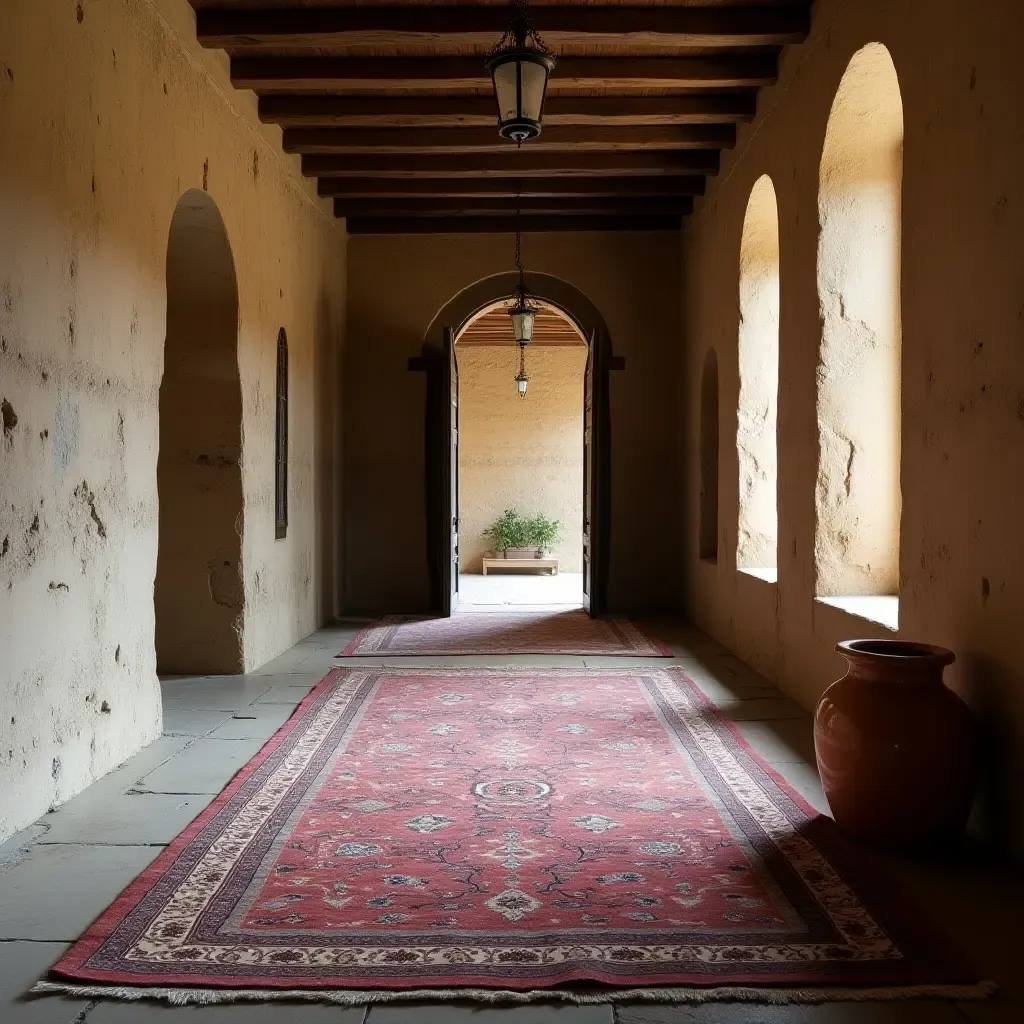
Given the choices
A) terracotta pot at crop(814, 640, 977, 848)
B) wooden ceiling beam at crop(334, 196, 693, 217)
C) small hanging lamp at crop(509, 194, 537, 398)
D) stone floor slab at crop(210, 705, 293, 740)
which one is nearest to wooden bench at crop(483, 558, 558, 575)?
small hanging lamp at crop(509, 194, 537, 398)

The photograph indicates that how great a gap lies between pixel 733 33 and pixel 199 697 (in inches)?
196

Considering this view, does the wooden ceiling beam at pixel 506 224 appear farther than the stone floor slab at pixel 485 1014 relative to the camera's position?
Yes

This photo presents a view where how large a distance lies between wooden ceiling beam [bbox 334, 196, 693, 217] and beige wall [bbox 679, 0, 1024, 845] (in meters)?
3.50

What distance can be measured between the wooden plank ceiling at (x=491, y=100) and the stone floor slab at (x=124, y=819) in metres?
4.21

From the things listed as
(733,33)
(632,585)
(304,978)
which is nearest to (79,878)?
(304,978)

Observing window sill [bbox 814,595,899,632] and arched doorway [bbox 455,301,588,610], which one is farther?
arched doorway [bbox 455,301,588,610]

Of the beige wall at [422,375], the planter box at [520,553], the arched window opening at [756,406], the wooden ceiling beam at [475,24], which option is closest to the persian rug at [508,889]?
the arched window opening at [756,406]

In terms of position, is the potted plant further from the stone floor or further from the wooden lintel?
the stone floor

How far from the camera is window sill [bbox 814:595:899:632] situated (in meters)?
4.61

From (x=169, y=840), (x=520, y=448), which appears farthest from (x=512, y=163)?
(x=520, y=448)

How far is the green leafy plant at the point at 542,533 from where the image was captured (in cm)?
1733

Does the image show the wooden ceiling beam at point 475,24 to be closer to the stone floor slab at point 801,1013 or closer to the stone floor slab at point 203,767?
the stone floor slab at point 203,767

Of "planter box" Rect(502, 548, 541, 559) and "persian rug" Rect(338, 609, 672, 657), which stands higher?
"planter box" Rect(502, 548, 541, 559)

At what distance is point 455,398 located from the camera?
10.4 meters
